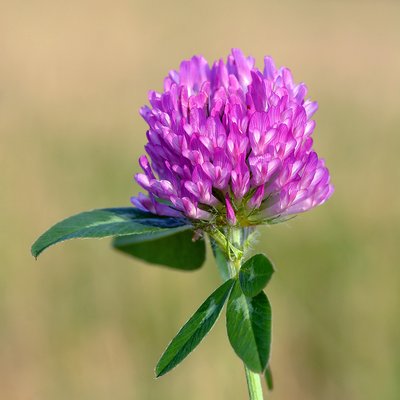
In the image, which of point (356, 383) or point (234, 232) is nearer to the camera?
point (234, 232)

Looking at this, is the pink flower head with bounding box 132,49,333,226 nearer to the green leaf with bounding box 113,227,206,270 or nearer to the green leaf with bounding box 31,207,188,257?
the green leaf with bounding box 31,207,188,257

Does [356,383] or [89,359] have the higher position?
[89,359]

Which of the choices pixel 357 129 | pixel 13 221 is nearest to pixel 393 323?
pixel 13 221

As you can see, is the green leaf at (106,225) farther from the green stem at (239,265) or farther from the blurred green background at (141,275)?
the blurred green background at (141,275)

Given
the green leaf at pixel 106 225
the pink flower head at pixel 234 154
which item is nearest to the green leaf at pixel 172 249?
the green leaf at pixel 106 225

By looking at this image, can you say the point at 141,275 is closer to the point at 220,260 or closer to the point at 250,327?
the point at 220,260

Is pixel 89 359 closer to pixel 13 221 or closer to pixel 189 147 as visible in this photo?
pixel 13 221
